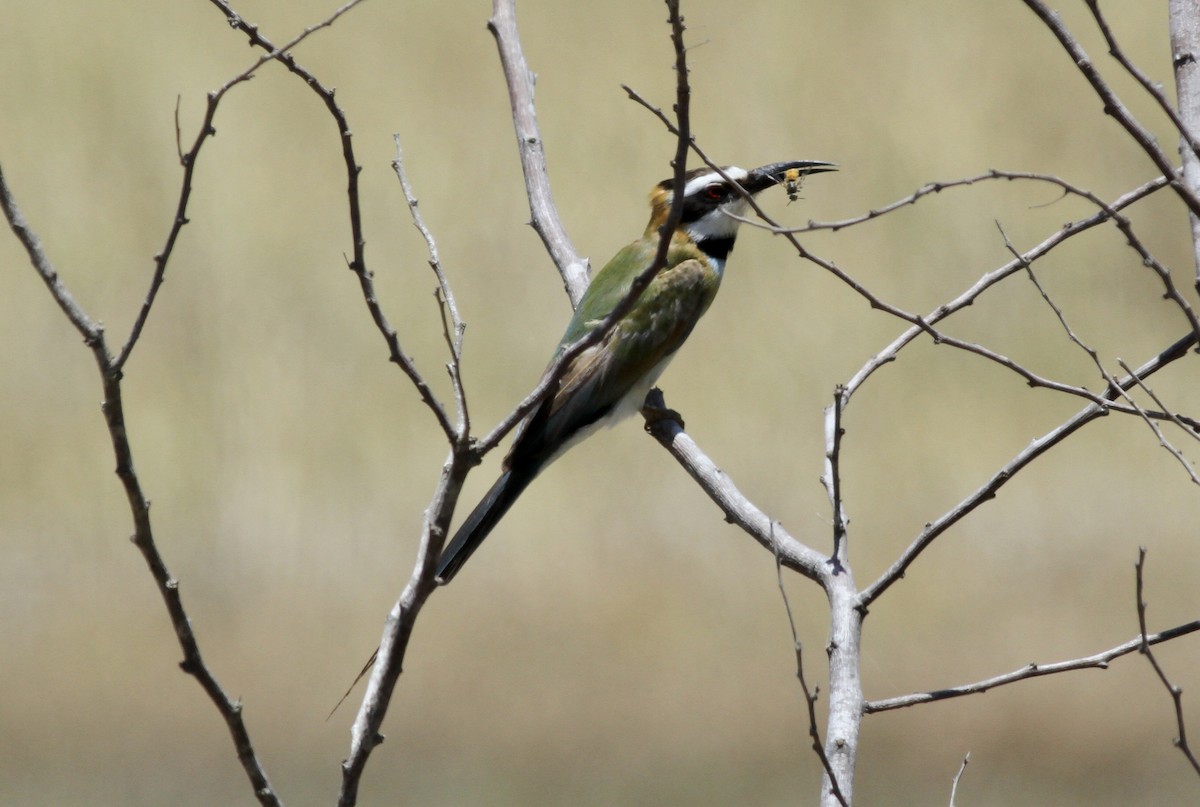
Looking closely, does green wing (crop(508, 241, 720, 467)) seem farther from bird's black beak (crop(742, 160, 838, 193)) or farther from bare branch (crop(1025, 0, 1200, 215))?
bare branch (crop(1025, 0, 1200, 215))

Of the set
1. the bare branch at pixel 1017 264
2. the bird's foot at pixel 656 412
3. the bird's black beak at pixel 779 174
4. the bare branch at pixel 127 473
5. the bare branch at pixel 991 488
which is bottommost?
the bare branch at pixel 127 473

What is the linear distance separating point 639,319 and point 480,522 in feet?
2.88

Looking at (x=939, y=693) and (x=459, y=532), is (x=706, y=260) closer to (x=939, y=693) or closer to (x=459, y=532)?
(x=459, y=532)

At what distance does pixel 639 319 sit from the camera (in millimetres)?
3102

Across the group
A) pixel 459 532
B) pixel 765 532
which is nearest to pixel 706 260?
pixel 459 532

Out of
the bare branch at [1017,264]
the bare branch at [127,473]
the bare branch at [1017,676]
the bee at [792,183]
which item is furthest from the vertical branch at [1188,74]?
the bee at [792,183]

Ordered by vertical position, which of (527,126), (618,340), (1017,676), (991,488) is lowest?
(1017,676)

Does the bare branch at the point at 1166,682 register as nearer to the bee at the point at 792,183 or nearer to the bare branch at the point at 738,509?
the bare branch at the point at 738,509

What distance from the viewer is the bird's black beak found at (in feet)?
10.0

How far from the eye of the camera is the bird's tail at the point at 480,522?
90.0 inches

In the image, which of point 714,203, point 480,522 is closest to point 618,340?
point 714,203

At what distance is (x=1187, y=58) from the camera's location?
1498mm

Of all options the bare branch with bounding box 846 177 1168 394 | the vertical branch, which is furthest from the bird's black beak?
the vertical branch

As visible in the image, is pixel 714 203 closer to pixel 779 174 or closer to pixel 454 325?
pixel 779 174
